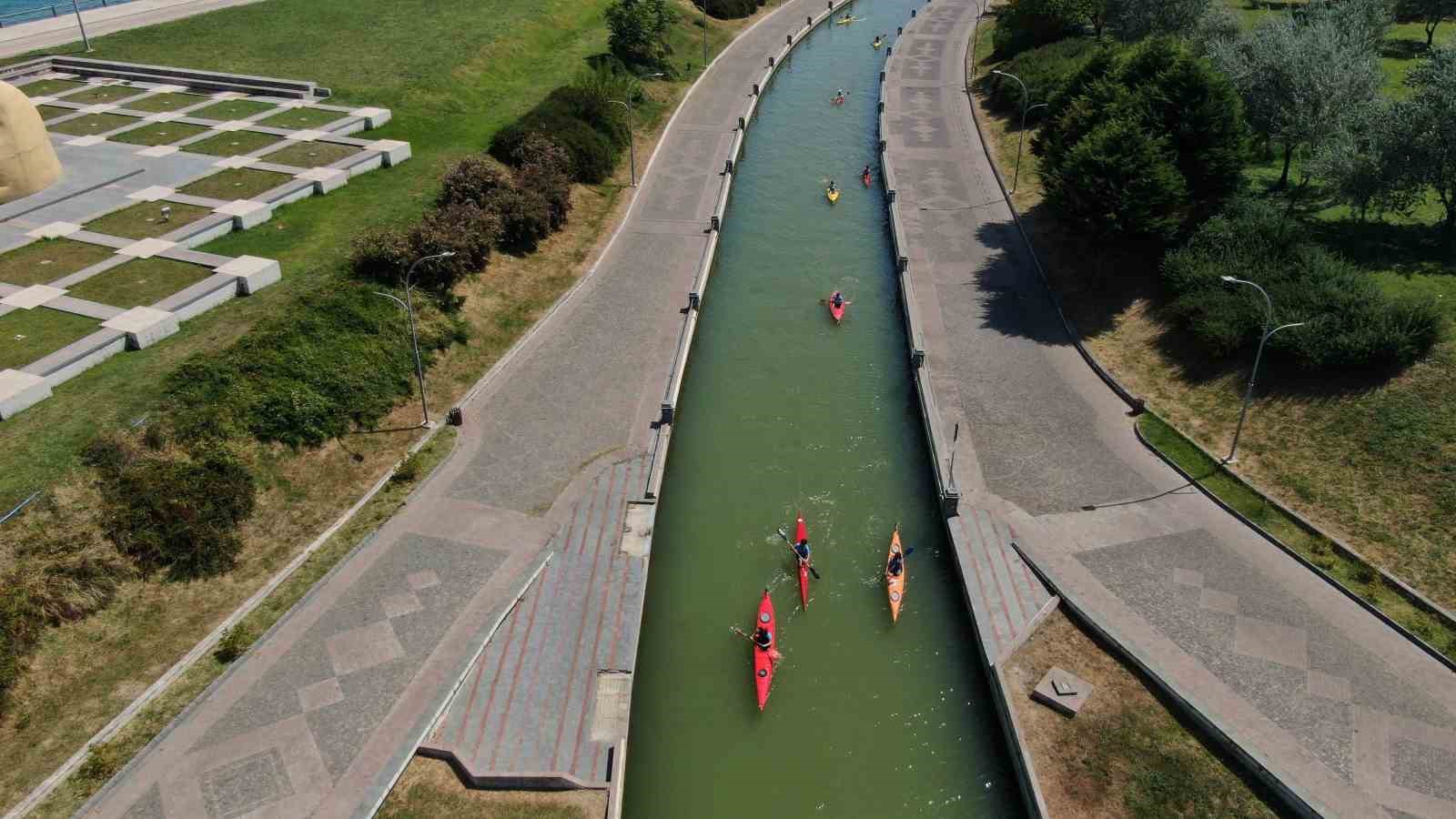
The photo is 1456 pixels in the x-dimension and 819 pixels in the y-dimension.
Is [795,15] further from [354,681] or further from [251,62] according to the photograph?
[354,681]

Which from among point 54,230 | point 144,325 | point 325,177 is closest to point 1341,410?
point 144,325

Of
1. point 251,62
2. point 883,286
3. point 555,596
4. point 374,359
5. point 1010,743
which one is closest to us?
point 1010,743

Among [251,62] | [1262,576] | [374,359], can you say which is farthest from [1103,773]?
[251,62]

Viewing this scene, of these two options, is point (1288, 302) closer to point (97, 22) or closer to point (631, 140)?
point (631, 140)

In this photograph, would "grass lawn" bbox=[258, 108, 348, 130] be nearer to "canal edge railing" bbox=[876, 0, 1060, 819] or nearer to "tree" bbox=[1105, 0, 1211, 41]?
"canal edge railing" bbox=[876, 0, 1060, 819]

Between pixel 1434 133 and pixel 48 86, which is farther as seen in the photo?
pixel 48 86

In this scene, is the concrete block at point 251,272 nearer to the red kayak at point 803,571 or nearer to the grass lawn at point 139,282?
the grass lawn at point 139,282
